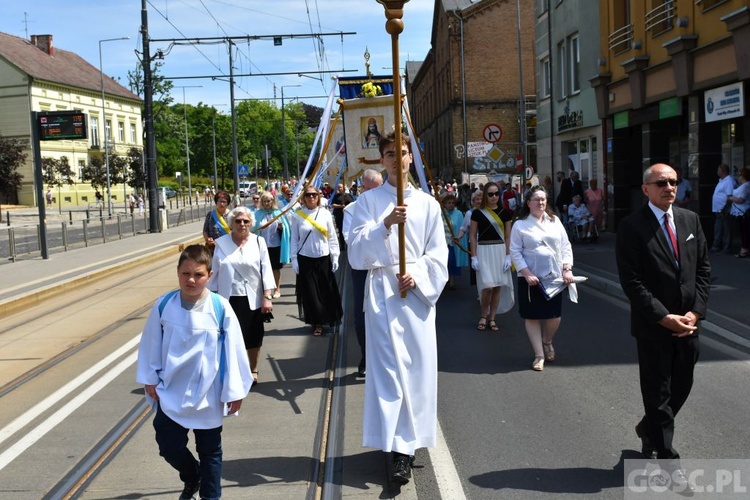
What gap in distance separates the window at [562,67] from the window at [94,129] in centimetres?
4969

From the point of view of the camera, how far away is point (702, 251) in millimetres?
4984

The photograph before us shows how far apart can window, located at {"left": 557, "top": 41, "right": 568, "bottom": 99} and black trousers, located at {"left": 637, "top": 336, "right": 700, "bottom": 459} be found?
2547 centimetres

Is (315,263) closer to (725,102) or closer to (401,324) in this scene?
(401,324)

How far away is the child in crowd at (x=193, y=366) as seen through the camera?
4.33m

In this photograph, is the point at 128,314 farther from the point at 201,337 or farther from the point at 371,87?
the point at 201,337

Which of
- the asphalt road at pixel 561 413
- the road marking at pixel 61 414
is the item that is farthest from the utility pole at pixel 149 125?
the asphalt road at pixel 561 413

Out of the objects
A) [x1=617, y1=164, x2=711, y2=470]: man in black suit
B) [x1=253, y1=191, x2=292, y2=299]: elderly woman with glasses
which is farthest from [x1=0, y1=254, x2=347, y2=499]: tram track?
[x1=253, y1=191, x2=292, y2=299]: elderly woman with glasses

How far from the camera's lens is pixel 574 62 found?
28688 mm

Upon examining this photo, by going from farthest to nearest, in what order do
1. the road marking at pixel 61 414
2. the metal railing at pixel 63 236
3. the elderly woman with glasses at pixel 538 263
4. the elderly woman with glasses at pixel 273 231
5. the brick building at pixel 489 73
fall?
1. the brick building at pixel 489 73
2. the metal railing at pixel 63 236
3. the elderly woman with glasses at pixel 273 231
4. the elderly woman with glasses at pixel 538 263
5. the road marking at pixel 61 414

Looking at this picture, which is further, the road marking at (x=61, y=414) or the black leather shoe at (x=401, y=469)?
the road marking at (x=61, y=414)

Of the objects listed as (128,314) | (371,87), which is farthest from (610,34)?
(128,314)

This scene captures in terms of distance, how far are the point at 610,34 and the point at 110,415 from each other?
67.2 feet

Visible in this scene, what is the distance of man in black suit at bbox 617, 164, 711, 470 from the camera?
489cm

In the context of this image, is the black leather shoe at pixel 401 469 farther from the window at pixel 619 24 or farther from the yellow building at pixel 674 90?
the window at pixel 619 24
